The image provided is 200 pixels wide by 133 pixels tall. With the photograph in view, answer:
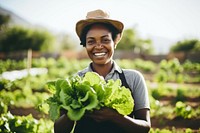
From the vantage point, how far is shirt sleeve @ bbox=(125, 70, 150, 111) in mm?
2246

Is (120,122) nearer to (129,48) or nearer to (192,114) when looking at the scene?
(192,114)

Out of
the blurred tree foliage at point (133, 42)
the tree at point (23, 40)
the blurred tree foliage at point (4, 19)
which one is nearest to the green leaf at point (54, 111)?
Answer: the tree at point (23, 40)

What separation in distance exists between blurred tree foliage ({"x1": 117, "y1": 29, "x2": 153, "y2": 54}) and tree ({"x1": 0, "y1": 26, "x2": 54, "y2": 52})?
44.9ft

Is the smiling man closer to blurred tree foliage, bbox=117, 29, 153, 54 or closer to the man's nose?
the man's nose

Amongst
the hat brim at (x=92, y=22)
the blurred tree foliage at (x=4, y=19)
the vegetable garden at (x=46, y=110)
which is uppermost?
the blurred tree foliage at (x=4, y=19)

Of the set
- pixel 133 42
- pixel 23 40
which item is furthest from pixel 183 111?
pixel 133 42

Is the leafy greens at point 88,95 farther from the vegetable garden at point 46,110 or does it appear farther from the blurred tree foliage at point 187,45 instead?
the blurred tree foliage at point 187,45

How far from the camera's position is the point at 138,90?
2.29m

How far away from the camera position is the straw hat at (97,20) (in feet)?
7.85

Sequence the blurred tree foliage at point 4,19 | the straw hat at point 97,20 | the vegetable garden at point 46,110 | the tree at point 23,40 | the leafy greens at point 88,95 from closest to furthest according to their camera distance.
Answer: the leafy greens at point 88,95 → the straw hat at point 97,20 → the vegetable garden at point 46,110 → the tree at point 23,40 → the blurred tree foliage at point 4,19

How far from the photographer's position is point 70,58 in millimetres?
35375

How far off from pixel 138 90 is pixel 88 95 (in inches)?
26.0

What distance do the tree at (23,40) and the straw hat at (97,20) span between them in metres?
44.8

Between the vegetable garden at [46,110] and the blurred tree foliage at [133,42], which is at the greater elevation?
the blurred tree foliage at [133,42]
